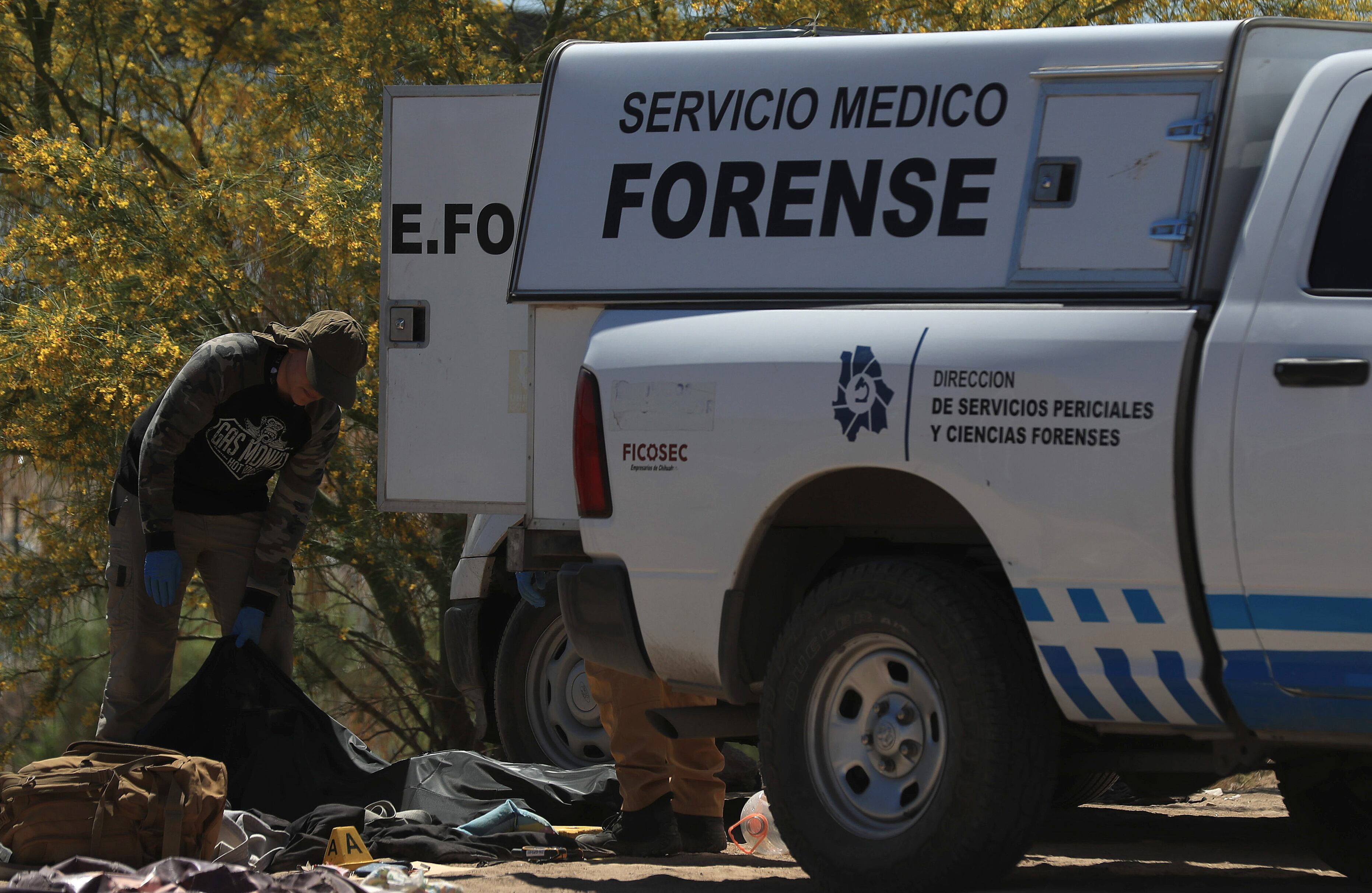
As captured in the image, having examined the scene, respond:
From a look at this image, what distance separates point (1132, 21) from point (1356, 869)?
28.1 feet

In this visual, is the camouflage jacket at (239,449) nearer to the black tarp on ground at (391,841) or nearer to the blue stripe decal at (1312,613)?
the black tarp on ground at (391,841)

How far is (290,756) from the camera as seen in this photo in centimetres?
645

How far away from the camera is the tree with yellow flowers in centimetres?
1179

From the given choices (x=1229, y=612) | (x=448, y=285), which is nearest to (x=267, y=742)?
(x=448, y=285)

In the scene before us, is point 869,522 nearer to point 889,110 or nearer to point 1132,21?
point 889,110

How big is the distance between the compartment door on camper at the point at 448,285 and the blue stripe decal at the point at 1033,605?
8.81 ft

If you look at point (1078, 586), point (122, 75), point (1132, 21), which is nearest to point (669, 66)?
point (1078, 586)

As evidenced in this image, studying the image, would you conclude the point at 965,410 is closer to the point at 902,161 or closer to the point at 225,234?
the point at 902,161

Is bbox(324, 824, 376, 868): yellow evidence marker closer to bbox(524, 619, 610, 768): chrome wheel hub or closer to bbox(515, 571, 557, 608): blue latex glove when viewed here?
bbox(515, 571, 557, 608): blue latex glove

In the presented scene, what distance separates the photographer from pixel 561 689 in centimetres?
774

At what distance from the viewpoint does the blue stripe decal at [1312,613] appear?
4.07 meters

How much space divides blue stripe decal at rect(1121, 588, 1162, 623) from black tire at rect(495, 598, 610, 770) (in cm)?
372

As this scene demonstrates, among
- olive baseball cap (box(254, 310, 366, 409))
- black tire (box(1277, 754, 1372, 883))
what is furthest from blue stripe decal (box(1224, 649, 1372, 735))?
olive baseball cap (box(254, 310, 366, 409))

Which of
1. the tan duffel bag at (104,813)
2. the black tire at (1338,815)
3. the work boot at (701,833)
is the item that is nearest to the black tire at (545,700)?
the work boot at (701,833)
